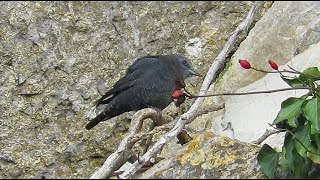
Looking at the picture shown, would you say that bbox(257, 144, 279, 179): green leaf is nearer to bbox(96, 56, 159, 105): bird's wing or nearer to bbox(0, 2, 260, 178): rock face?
bbox(96, 56, 159, 105): bird's wing

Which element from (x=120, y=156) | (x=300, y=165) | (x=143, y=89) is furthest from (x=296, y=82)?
(x=143, y=89)

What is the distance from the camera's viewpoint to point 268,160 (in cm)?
317

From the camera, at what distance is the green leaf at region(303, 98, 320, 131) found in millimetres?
3238

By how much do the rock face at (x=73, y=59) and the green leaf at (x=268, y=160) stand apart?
6.13 ft

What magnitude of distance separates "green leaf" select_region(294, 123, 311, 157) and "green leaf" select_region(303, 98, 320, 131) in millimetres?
58

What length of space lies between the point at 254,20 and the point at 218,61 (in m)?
1.71

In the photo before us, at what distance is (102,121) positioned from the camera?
202 inches

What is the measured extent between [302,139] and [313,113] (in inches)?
5.3

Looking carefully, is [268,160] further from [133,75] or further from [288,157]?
[133,75]

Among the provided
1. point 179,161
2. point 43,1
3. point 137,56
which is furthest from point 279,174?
point 43,1

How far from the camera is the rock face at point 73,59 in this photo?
196 inches

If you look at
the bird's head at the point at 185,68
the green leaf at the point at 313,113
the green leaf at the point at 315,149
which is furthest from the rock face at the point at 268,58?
the green leaf at the point at 313,113

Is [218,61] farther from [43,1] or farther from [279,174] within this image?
[43,1]

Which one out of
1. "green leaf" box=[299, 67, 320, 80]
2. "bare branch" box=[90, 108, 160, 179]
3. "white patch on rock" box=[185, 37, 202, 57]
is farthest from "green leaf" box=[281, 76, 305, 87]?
"white patch on rock" box=[185, 37, 202, 57]
